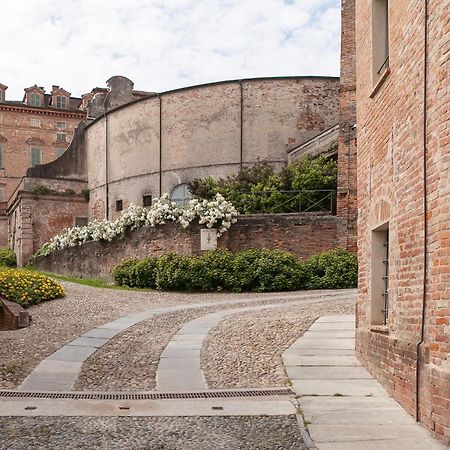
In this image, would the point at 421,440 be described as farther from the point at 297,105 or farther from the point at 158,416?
the point at 297,105

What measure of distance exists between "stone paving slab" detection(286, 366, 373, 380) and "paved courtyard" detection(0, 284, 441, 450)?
24 mm

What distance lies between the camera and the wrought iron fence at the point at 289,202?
76.6ft

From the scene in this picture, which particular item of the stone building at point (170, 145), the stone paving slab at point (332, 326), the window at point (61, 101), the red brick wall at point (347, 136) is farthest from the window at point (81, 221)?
the stone paving slab at point (332, 326)

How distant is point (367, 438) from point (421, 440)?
0.44 metres

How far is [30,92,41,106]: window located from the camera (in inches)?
2409

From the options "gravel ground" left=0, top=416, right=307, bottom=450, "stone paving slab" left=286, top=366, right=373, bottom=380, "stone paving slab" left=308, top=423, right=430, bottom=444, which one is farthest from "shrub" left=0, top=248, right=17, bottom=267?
"stone paving slab" left=308, top=423, right=430, bottom=444

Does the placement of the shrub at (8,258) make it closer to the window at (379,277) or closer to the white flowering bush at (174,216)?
the white flowering bush at (174,216)

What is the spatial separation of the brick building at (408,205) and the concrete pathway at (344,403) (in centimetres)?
17

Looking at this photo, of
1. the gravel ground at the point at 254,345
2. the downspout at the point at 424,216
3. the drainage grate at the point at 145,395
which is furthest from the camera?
the gravel ground at the point at 254,345

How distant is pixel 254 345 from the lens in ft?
29.6

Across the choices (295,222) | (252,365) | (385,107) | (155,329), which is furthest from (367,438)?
(295,222)

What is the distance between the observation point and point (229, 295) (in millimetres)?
18672

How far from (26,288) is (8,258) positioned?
25573 millimetres

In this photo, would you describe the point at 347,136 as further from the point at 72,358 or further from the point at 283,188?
the point at 72,358
